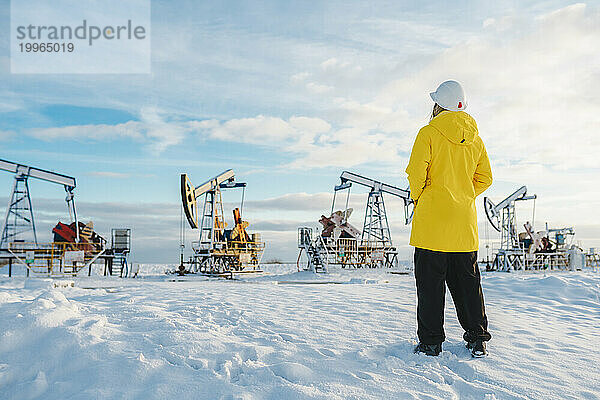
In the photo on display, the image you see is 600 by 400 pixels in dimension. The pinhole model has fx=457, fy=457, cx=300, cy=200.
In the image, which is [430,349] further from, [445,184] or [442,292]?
[445,184]

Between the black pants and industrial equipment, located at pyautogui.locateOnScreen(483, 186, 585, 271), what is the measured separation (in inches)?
973

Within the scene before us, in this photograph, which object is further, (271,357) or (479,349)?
(479,349)

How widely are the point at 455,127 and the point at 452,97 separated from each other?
1.14 feet

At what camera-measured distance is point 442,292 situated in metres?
3.68

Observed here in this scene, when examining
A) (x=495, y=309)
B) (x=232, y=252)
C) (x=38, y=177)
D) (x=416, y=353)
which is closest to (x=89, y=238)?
(x=38, y=177)

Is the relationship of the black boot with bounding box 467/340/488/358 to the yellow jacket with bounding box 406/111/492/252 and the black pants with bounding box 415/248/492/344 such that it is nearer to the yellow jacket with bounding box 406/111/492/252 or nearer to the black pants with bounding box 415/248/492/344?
the black pants with bounding box 415/248/492/344

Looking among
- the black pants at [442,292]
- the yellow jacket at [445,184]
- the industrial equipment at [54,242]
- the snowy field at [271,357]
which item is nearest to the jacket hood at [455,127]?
the yellow jacket at [445,184]

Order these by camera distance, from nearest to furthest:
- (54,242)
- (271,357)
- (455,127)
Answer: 1. (271,357)
2. (455,127)
3. (54,242)

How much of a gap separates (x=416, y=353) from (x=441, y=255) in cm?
79

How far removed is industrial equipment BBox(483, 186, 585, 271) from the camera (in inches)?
1049

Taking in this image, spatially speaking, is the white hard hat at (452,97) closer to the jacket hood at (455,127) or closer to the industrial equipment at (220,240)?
the jacket hood at (455,127)

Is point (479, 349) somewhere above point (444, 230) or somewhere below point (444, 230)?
below

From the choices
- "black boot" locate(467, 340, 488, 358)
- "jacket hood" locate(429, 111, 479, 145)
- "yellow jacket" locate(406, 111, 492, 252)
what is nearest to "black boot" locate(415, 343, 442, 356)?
"black boot" locate(467, 340, 488, 358)

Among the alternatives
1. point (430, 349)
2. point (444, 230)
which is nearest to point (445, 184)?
point (444, 230)
